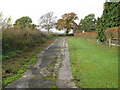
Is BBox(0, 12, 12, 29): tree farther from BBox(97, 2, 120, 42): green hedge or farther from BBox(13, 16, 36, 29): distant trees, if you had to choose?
BBox(97, 2, 120, 42): green hedge

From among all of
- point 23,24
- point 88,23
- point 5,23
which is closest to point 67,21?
point 88,23

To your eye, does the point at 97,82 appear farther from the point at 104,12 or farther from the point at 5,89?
the point at 104,12

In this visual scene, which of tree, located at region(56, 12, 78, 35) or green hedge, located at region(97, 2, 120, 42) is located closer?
green hedge, located at region(97, 2, 120, 42)

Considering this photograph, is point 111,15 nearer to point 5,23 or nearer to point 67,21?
point 5,23

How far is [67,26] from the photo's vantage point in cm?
4656

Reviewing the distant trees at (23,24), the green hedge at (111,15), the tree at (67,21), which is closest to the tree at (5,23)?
the distant trees at (23,24)

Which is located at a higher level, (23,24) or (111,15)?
(23,24)

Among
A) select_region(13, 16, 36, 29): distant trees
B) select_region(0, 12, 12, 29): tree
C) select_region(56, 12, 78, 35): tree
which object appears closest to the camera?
select_region(0, 12, 12, 29): tree

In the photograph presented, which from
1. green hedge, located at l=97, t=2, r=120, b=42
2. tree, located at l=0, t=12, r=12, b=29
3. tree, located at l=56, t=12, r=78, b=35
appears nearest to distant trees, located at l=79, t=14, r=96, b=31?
tree, located at l=56, t=12, r=78, b=35

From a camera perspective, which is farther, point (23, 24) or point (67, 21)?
point (67, 21)

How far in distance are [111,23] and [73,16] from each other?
111ft

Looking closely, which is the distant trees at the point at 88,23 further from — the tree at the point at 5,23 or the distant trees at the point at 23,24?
the tree at the point at 5,23

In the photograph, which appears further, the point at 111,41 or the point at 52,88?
the point at 111,41

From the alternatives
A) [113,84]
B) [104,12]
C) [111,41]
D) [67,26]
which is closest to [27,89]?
[113,84]
